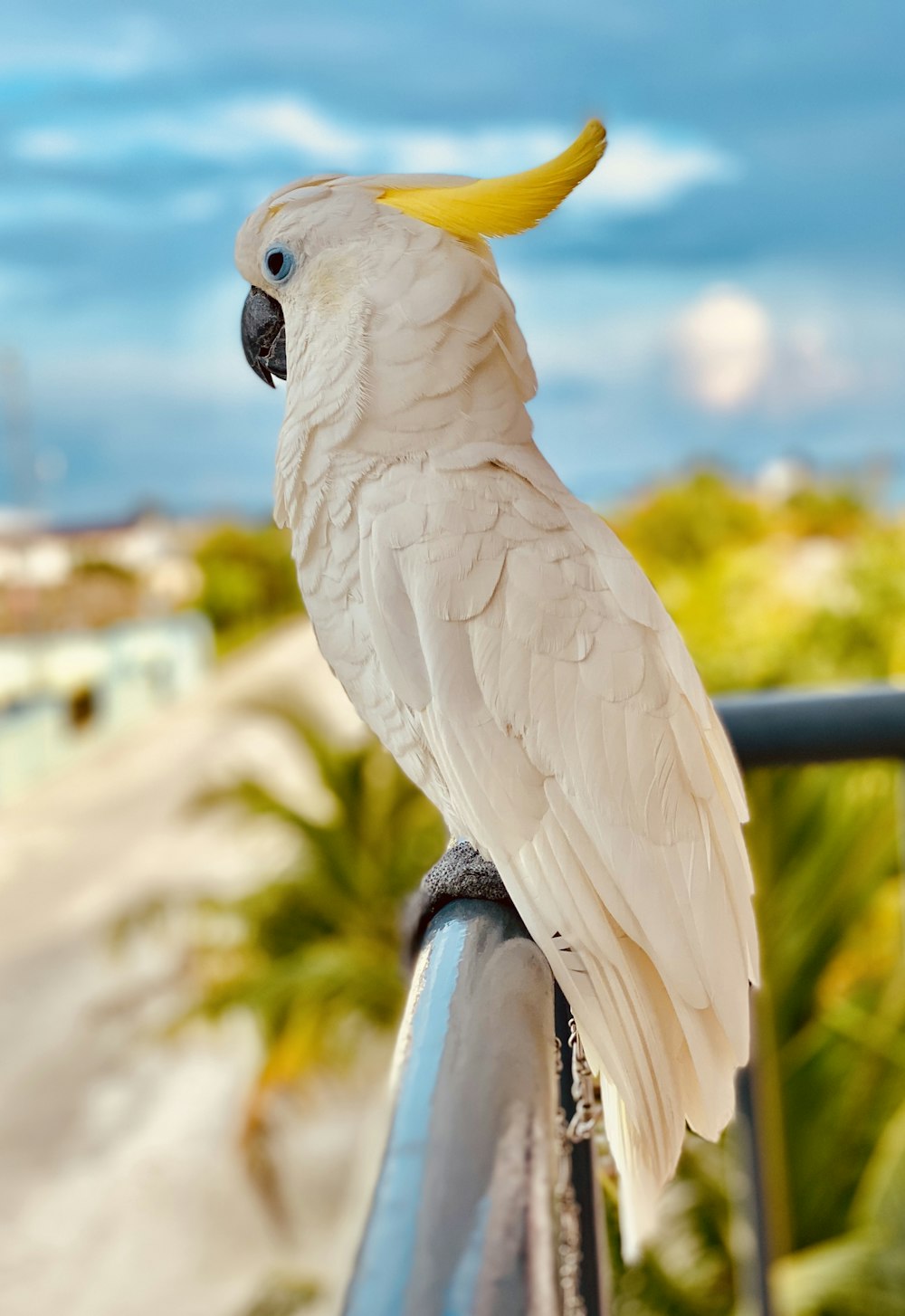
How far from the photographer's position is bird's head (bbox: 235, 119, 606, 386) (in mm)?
493

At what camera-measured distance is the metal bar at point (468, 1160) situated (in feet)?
0.74

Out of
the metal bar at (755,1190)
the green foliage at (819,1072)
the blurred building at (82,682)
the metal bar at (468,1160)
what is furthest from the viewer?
the blurred building at (82,682)

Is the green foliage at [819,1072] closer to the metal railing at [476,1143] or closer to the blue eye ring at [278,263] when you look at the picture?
the metal railing at [476,1143]

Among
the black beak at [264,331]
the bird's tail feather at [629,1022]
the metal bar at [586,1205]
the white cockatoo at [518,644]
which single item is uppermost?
the black beak at [264,331]

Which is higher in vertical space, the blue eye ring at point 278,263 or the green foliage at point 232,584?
the green foliage at point 232,584

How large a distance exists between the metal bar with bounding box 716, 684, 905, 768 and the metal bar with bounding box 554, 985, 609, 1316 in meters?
0.35

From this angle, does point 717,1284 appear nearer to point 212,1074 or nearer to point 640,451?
point 212,1074

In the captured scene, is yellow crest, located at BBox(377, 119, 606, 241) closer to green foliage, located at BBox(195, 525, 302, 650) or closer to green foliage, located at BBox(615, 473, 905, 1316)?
green foliage, located at BBox(615, 473, 905, 1316)

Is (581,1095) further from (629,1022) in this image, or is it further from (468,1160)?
(468,1160)

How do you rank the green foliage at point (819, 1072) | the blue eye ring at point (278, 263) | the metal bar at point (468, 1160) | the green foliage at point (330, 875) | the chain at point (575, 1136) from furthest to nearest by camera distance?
the green foliage at point (330, 875) < the green foliage at point (819, 1072) < the blue eye ring at point (278, 263) < the chain at point (575, 1136) < the metal bar at point (468, 1160)

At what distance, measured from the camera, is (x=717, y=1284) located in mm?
1940

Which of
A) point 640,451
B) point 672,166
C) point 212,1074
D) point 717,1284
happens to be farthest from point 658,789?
point 672,166

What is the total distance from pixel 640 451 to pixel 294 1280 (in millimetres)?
12427

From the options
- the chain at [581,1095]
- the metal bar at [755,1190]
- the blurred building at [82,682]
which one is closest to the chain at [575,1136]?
the chain at [581,1095]
